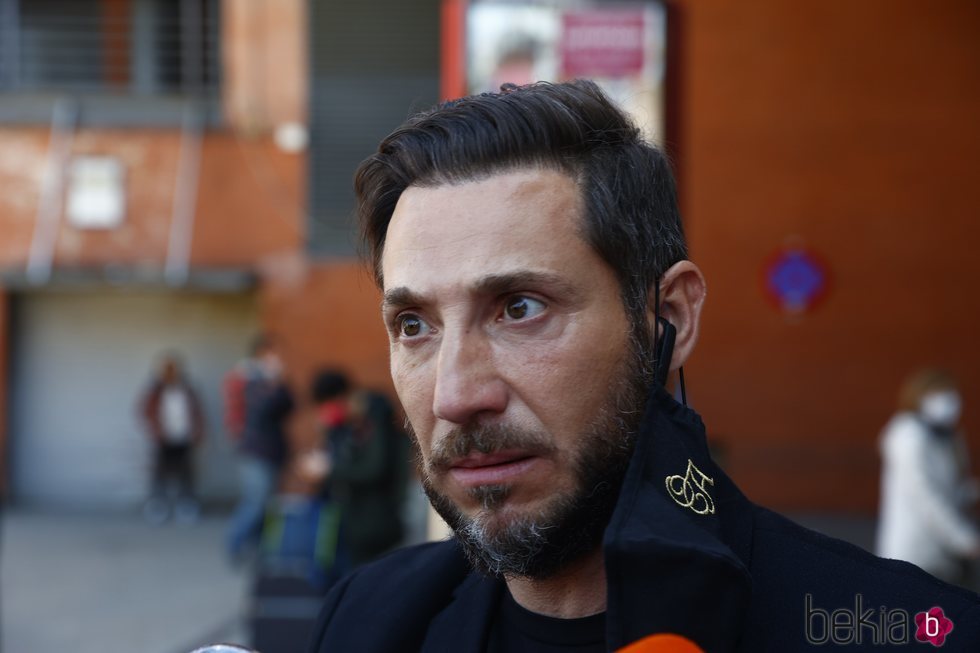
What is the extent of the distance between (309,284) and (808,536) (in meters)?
12.5

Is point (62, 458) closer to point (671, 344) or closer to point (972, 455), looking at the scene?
point (972, 455)

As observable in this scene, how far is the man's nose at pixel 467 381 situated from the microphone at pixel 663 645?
416mm

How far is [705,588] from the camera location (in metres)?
1.48

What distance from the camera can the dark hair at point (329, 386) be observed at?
761cm

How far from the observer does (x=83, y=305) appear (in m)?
15.0

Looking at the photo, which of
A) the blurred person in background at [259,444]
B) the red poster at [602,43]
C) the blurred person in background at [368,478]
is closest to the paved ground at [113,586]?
the blurred person in background at [259,444]

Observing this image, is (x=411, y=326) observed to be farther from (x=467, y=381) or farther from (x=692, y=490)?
(x=692, y=490)

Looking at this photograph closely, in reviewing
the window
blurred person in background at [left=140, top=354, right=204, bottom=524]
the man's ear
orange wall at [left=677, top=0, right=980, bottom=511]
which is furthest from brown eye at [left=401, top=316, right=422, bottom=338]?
the window

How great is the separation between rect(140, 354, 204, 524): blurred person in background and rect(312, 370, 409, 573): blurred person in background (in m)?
6.44

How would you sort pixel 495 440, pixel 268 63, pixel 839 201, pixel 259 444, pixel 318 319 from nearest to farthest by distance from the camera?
pixel 495 440 → pixel 259 444 → pixel 839 201 → pixel 318 319 → pixel 268 63

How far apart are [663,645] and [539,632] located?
0.50 meters

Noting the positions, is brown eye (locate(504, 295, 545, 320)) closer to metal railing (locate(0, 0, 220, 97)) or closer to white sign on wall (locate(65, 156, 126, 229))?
white sign on wall (locate(65, 156, 126, 229))

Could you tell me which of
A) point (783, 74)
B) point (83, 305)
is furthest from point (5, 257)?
point (783, 74)

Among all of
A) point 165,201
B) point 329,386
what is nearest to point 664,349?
point 329,386
